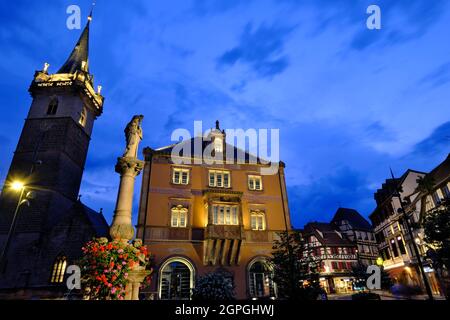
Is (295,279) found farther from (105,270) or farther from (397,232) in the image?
(397,232)

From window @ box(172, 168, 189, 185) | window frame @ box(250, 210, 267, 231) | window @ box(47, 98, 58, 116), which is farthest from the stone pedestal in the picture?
window @ box(47, 98, 58, 116)

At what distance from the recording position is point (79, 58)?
137 feet

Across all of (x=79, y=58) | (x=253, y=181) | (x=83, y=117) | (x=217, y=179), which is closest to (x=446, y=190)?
(x=253, y=181)

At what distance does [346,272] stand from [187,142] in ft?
138

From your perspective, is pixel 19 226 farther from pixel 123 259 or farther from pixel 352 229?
pixel 352 229

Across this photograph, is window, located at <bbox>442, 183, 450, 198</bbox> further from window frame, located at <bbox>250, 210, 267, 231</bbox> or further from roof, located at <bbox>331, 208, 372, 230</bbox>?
roof, located at <bbox>331, 208, 372, 230</bbox>

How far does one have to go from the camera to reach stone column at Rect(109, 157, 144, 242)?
32.9 feet

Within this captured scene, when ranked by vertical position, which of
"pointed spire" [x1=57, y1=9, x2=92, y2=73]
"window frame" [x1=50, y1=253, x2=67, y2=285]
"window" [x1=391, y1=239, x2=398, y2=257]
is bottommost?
"window frame" [x1=50, y1=253, x2=67, y2=285]

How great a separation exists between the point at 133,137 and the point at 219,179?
47.2 feet

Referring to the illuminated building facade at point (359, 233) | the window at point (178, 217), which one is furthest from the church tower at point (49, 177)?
the illuminated building facade at point (359, 233)

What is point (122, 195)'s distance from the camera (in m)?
11.2

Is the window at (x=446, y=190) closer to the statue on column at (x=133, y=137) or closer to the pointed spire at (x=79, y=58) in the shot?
the statue on column at (x=133, y=137)

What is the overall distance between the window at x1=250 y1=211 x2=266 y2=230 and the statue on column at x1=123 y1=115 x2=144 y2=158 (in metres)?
15.3
